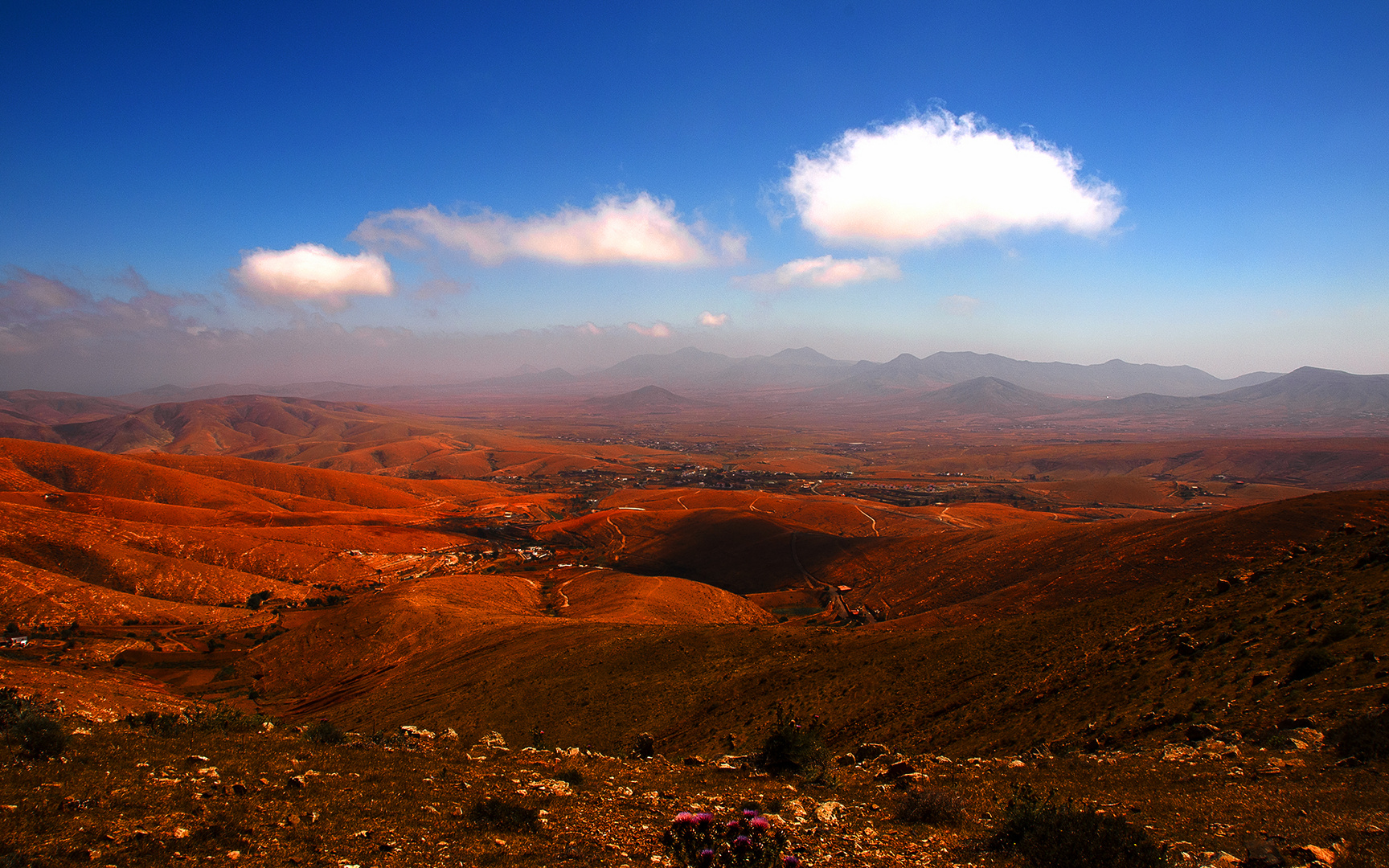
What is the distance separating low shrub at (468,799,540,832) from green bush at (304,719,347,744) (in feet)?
24.3

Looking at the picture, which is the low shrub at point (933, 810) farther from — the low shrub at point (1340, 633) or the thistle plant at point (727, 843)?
the low shrub at point (1340, 633)

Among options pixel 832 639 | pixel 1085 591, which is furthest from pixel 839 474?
pixel 832 639

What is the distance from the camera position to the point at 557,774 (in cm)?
1394

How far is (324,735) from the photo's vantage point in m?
15.3

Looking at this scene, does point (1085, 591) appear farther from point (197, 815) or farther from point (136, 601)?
point (136, 601)

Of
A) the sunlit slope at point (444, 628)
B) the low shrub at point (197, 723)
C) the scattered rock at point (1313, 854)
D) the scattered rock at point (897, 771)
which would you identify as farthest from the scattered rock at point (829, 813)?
the sunlit slope at point (444, 628)

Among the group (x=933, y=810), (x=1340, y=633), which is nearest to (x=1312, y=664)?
(x=1340, y=633)

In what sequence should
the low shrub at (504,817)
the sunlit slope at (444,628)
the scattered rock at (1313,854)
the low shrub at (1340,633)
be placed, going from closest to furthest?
the scattered rock at (1313,854) → the low shrub at (504,817) → the low shrub at (1340,633) → the sunlit slope at (444,628)

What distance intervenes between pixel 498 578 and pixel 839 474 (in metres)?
147

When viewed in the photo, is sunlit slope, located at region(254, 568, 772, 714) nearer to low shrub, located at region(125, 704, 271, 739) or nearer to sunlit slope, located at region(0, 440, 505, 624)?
low shrub, located at region(125, 704, 271, 739)

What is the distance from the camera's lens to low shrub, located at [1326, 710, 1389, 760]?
Answer: 1149 cm

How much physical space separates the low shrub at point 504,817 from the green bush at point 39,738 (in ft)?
26.6

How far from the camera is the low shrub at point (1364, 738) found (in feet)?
37.7

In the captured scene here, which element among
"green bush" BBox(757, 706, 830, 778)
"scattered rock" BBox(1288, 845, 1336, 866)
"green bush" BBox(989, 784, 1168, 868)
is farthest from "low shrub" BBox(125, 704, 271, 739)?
"scattered rock" BBox(1288, 845, 1336, 866)
